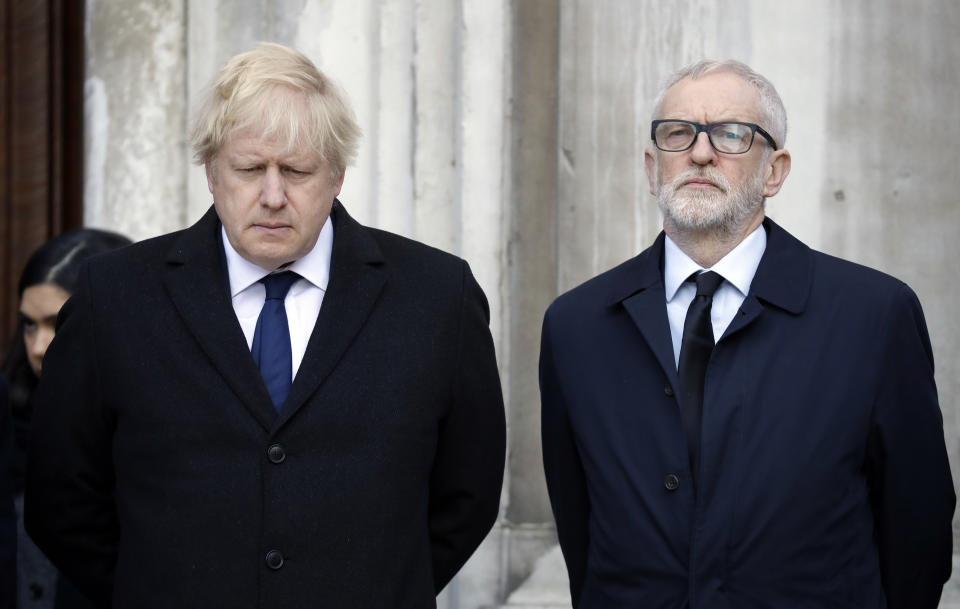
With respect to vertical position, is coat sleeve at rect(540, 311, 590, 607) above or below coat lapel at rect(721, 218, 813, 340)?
below

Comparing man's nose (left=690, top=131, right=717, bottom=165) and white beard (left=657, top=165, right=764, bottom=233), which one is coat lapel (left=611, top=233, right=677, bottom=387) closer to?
white beard (left=657, top=165, right=764, bottom=233)

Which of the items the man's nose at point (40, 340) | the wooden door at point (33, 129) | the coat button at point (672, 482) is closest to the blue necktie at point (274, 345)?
the coat button at point (672, 482)

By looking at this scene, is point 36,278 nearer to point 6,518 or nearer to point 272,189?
point 6,518

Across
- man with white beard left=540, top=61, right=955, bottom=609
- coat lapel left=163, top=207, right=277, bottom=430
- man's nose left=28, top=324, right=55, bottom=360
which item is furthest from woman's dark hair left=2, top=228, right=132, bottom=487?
man with white beard left=540, top=61, right=955, bottom=609

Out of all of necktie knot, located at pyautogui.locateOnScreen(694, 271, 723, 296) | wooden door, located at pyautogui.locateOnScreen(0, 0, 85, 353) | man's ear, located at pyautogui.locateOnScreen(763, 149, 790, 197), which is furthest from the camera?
wooden door, located at pyautogui.locateOnScreen(0, 0, 85, 353)

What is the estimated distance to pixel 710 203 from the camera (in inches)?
106

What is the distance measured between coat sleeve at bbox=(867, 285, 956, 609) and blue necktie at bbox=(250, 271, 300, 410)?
3.57 feet

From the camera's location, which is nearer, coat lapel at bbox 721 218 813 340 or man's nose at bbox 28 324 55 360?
coat lapel at bbox 721 218 813 340

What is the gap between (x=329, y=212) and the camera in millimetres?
2613

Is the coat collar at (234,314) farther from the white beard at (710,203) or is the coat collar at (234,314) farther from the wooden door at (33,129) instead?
the wooden door at (33,129)

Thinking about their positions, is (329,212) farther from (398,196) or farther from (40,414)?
(398,196)

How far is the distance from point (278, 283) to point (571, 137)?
1.53 metres

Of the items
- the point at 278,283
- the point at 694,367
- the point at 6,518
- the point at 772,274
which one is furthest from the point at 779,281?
the point at 6,518

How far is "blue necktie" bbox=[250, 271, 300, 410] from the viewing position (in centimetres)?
249
